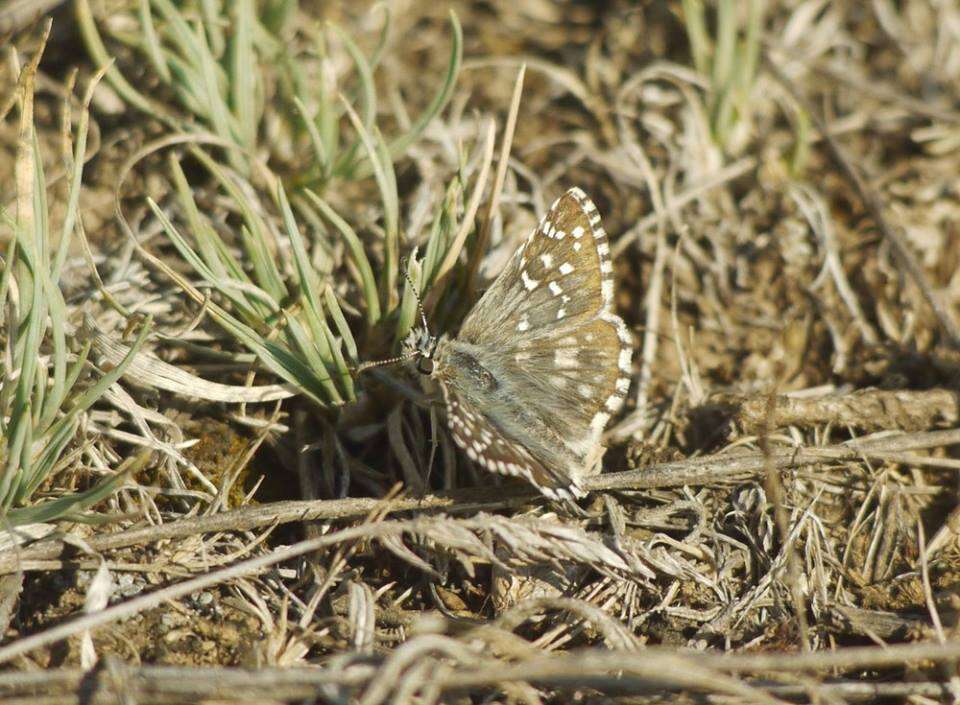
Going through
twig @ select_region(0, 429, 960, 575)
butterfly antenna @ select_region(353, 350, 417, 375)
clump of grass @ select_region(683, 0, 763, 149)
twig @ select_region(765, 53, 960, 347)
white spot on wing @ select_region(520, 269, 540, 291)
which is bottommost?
twig @ select_region(0, 429, 960, 575)

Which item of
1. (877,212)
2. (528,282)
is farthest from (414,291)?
(877,212)

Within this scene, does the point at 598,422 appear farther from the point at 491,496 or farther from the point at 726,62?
the point at 726,62

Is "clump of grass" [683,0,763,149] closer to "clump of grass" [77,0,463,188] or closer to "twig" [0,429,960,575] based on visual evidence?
"clump of grass" [77,0,463,188]

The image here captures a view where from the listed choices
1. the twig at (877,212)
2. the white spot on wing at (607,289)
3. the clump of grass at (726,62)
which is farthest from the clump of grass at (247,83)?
the twig at (877,212)

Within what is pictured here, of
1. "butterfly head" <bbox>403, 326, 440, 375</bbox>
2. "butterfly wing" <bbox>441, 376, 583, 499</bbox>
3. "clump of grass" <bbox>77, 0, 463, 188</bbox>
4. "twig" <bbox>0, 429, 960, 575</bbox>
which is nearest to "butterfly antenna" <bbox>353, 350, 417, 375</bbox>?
"butterfly head" <bbox>403, 326, 440, 375</bbox>

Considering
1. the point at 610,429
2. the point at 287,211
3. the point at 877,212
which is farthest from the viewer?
the point at 877,212

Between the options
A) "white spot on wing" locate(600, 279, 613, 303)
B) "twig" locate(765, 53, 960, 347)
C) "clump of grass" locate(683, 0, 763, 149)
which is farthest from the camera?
"clump of grass" locate(683, 0, 763, 149)

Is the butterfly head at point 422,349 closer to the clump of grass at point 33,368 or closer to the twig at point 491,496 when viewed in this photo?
the twig at point 491,496

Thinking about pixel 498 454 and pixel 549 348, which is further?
pixel 549 348
